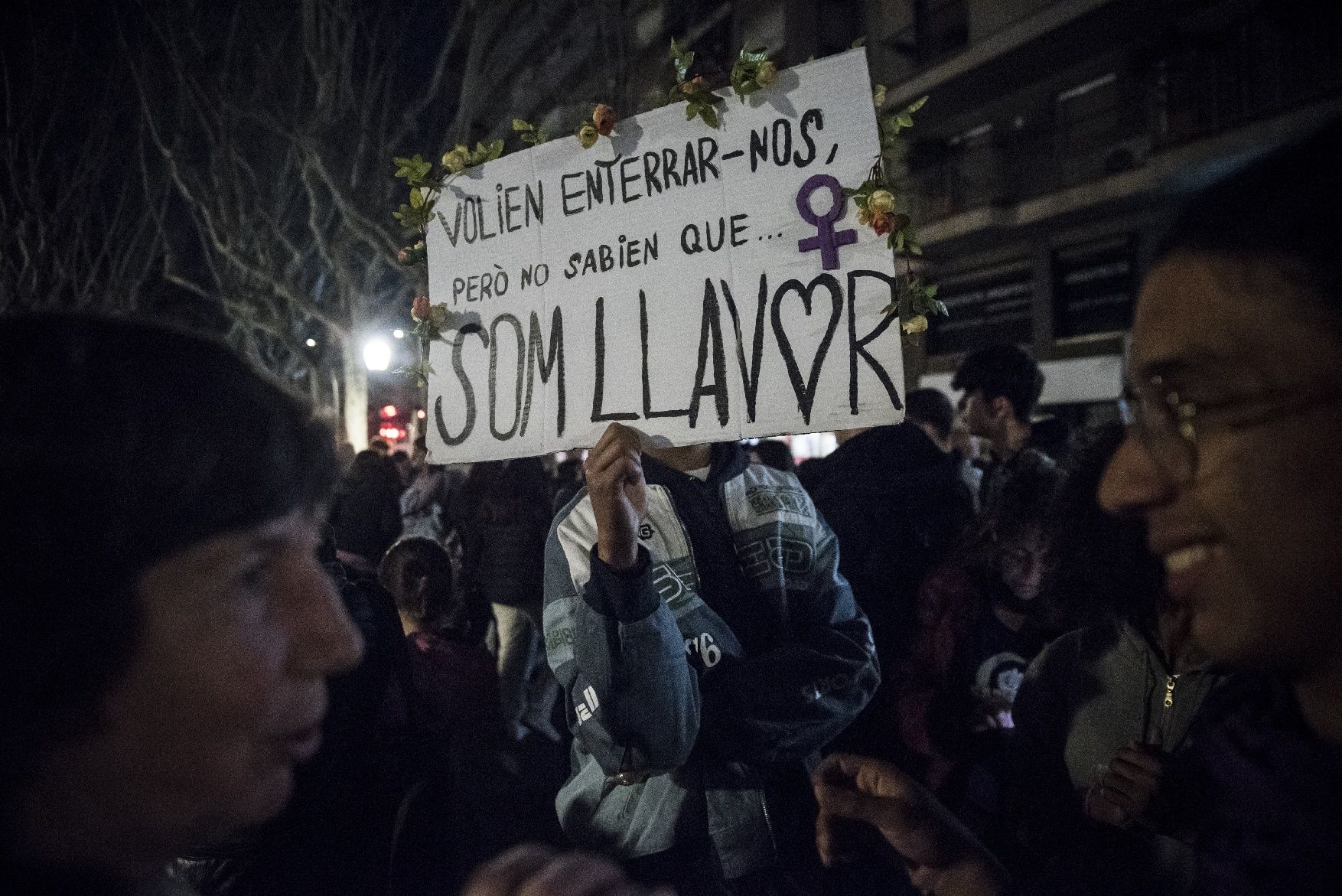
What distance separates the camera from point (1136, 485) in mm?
938

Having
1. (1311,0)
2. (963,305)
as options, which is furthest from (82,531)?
(963,305)

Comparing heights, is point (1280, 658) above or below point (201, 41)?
below

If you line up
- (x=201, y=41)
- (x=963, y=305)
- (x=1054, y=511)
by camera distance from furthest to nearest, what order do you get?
(x=963, y=305), (x=201, y=41), (x=1054, y=511)

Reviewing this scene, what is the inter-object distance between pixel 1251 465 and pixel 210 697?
1028 mm

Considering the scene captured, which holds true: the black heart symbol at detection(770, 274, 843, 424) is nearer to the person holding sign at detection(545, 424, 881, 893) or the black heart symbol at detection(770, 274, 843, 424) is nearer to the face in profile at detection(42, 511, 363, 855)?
the person holding sign at detection(545, 424, 881, 893)

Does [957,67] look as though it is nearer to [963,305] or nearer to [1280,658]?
[963,305]

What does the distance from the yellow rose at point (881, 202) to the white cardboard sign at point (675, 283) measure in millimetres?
54

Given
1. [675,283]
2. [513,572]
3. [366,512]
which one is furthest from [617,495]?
[366,512]

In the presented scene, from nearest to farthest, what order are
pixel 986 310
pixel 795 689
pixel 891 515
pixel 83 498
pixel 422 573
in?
pixel 83 498
pixel 795 689
pixel 891 515
pixel 422 573
pixel 986 310

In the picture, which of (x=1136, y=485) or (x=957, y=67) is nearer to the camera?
(x=1136, y=485)

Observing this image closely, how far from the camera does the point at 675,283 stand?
208 centimetres

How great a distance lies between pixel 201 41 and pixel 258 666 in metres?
12.7

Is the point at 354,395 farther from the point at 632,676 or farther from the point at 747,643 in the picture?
the point at 632,676

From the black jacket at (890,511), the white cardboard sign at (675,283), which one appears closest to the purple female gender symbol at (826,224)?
the white cardboard sign at (675,283)
